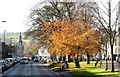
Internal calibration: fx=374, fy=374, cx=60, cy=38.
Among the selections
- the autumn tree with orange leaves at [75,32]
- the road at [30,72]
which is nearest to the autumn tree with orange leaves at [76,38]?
the autumn tree with orange leaves at [75,32]

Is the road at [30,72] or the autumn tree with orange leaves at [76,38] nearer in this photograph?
the road at [30,72]

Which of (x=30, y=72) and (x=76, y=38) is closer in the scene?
(x=30, y=72)

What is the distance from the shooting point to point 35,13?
202ft

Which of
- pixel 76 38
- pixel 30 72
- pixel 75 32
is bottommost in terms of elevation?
pixel 30 72

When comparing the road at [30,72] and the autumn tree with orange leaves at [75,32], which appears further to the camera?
the autumn tree with orange leaves at [75,32]

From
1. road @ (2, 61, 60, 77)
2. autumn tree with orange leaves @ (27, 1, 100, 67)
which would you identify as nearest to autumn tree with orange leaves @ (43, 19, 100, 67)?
autumn tree with orange leaves @ (27, 1, 100, 67)

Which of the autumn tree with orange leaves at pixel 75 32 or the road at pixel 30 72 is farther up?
the autumn tree with orange leaves at pixel 75 32

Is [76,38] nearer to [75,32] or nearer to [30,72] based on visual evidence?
[75,32]

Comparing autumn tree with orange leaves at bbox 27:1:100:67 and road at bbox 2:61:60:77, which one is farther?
autumn tree with orange leaves at bbox 27:1:100:67

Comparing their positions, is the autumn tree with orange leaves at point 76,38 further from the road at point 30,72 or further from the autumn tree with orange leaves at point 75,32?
the road at point 30,72

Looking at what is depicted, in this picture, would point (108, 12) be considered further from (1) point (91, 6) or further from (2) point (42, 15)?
(2) point (42, 15)

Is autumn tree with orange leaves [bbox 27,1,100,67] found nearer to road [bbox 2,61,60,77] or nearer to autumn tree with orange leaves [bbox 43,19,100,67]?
autumn tree with orange leaves [bbox 43,19,100,67]

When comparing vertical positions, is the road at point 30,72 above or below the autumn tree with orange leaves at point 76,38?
below

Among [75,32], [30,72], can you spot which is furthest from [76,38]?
[30,72]
